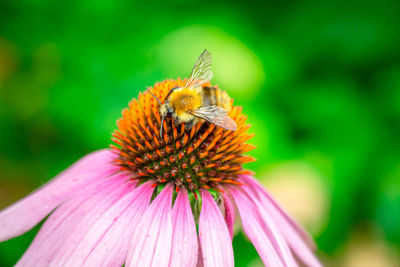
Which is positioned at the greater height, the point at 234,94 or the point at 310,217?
the point at 234,94

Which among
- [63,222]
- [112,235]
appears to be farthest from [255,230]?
[63,222]

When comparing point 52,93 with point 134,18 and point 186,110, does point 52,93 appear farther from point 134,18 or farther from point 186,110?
point 186,110

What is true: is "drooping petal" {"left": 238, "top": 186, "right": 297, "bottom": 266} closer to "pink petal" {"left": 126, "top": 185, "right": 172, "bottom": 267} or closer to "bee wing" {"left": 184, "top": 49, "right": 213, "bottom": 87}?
"pink petal" {"left": 126, "top": 185, "right": 172, "bottom": 267}

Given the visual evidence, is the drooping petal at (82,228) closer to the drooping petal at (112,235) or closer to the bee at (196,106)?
the drooping petal at (112,235)

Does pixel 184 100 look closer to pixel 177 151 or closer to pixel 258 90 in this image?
pixel 177 151

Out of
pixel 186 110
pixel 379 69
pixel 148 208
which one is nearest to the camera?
pixel 148 208

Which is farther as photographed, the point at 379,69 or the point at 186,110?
the point at 379,69

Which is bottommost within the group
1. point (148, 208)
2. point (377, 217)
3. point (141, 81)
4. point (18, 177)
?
point (377, 217)

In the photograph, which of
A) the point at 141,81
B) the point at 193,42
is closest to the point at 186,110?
the point at 141,81
